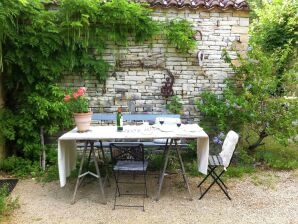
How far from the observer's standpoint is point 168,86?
5918 millimetres

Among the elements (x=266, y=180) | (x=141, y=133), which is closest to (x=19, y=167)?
(x=141, y=133)

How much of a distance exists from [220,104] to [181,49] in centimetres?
121

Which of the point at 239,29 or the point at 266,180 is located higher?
the point at 239,29

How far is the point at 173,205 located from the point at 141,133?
1.00 m

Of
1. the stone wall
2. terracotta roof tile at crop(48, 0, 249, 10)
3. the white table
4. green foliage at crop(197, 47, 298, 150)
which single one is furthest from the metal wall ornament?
the white table

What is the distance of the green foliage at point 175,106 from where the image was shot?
5.88 m

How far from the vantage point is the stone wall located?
5.86 metres

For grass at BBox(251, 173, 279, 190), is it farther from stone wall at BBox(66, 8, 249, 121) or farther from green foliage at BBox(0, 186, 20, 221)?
green foliage at BBox(0, 186, 20, 221)

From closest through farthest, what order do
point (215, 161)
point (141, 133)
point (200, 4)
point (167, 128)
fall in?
point (141, 133) < point (215, 161) < point (167, 128) < point (200, 4)

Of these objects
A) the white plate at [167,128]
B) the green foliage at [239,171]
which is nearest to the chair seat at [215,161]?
the white plate at [167,128]

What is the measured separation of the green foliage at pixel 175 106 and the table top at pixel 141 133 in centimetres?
123

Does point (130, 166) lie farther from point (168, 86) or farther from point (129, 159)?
point (168, 86)

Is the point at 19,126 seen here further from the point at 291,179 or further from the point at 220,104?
the point at 291,179

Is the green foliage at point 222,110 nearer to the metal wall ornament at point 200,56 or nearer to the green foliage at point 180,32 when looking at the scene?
the metal wall ornament at point 200,56
